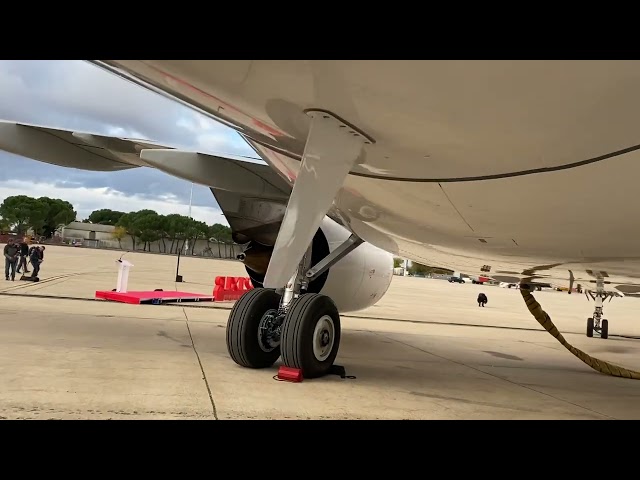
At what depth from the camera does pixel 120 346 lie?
564 cm

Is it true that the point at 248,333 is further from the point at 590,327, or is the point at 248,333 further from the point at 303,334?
the point at 590,327

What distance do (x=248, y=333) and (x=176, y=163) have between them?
178 centimetres

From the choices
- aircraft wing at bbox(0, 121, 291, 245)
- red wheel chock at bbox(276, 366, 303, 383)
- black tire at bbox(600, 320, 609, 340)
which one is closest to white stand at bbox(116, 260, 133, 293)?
aircraft wing at bbox(0, 121, 291, 245)

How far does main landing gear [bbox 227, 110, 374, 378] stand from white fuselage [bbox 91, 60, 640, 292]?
0.48ft

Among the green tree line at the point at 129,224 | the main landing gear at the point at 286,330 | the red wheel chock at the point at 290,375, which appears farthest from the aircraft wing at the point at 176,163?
the green tree line at the point at 129,224

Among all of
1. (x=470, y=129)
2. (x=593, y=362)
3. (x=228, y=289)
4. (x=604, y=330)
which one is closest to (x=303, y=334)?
(x=470, y=129)

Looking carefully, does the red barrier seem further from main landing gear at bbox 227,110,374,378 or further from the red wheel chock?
the red wheel chock

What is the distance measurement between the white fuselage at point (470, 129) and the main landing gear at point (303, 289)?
147mm

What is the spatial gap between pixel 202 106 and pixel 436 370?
13.9ft

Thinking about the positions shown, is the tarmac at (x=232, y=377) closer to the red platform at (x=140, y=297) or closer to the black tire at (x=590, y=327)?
the red platform at (x=140, y=297)

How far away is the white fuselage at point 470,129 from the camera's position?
2227mm

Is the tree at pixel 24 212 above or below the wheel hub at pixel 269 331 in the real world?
above
